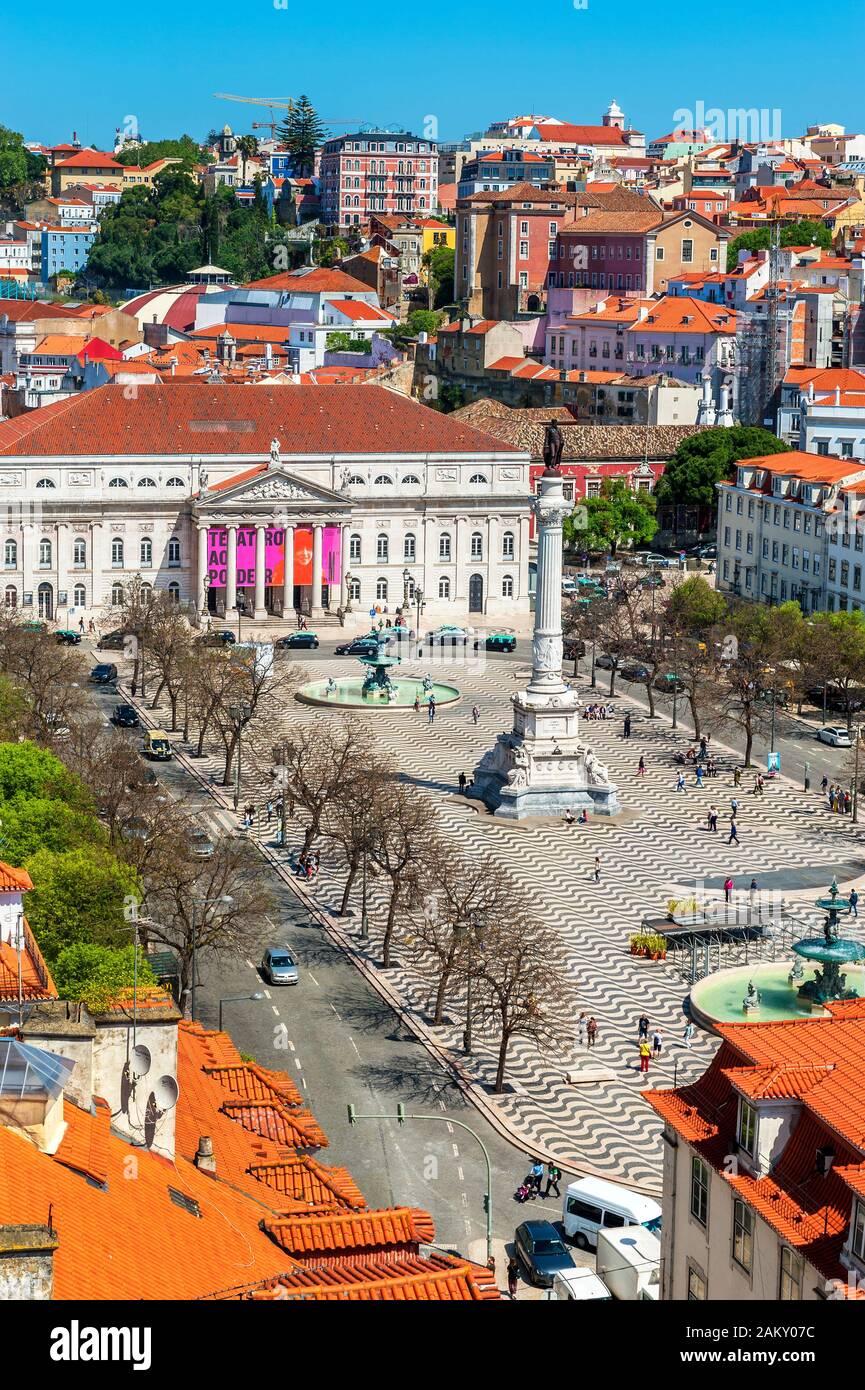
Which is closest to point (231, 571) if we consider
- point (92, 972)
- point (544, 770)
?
point (544, 770)

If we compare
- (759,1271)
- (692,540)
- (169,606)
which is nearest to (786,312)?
(692,540)

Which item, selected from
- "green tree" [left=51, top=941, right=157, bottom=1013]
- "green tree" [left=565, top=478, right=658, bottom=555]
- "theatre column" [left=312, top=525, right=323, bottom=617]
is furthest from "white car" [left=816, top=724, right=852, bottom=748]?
"green tree" [left=51, top=941, right=157, bottom=1013]

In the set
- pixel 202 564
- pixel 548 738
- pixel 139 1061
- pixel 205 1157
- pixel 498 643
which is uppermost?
pixel 139 1061

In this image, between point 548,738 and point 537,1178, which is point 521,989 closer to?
point 537,1178

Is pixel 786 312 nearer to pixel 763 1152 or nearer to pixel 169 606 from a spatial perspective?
pixel 169 606

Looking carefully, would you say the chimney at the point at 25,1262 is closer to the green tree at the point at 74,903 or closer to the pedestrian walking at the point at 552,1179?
the green tree at the point at 74,903

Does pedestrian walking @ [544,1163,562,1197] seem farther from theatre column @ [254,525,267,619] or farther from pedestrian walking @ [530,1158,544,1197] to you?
theatre column @ [254,525,267,619]
